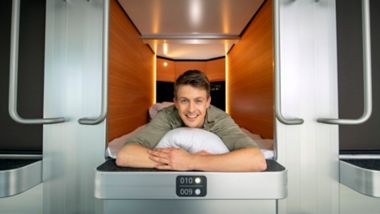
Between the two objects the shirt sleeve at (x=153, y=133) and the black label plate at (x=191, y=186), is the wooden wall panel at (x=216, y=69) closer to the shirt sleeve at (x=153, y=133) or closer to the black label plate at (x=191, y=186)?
the shirt sleeve at (x=153, y=133)

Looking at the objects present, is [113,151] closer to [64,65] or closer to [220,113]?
[64,65]

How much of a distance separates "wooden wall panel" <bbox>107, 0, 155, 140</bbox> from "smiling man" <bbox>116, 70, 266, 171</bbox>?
0.31 m

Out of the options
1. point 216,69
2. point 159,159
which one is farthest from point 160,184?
point 216,69

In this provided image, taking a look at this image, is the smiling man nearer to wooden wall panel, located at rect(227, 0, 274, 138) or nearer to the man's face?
the man's face

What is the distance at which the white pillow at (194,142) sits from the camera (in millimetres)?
958

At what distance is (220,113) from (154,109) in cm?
136

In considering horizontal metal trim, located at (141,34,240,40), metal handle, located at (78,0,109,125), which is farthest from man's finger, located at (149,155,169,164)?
horizontal metal trim, located at (141,34,240,40)

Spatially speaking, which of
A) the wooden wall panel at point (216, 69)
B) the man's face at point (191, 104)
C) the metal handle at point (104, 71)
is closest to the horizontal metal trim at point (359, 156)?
the man's face at point (191, 104)

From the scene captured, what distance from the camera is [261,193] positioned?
83 centimetres

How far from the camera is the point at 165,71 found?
9.80 ft

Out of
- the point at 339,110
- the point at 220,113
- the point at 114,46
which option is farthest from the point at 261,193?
the point at 114,46

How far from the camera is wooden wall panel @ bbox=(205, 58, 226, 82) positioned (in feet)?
9.85

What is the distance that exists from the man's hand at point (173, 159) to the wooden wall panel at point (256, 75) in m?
0.72

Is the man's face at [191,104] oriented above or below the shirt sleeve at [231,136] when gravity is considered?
above
